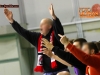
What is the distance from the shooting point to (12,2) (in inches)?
123

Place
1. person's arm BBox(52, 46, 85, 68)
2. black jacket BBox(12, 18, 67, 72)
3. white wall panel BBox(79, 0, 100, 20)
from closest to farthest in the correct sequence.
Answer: person's arm BBox(52, 46, 85, 68) < black jacket BBox(12, 18, 67, 72) < white wall panel BBox(79, 0, 100, 20)

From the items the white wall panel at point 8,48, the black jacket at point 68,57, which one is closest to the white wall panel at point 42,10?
the white wall panel at point 8,48

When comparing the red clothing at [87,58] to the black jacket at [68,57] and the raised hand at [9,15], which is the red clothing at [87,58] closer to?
the black jacket at [68,57]

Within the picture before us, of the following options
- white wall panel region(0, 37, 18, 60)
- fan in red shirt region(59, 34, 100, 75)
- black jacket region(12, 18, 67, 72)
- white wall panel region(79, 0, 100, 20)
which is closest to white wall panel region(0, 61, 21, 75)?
white wall panel region(0, 37, 18, 60)

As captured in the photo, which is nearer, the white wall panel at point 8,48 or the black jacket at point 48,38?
the black jacket at point 48,38

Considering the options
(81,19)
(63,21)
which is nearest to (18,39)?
(63,21)

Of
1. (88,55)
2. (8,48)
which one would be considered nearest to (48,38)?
(88,55)

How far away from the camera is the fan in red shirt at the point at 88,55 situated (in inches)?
50.3

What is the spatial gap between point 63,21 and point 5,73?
1056mm

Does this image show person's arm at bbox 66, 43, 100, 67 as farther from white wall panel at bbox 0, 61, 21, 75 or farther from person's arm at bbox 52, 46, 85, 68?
white wall panel at bbox 0, 61, 21, 75

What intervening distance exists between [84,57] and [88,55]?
0.09 ft

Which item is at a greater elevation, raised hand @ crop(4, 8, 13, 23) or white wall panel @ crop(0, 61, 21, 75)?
raised hand @ crop(4, 8, 13, 23)

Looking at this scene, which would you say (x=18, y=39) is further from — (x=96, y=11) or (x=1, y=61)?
(x=96, y=11)

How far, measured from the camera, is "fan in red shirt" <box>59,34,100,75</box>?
128 centimetres
